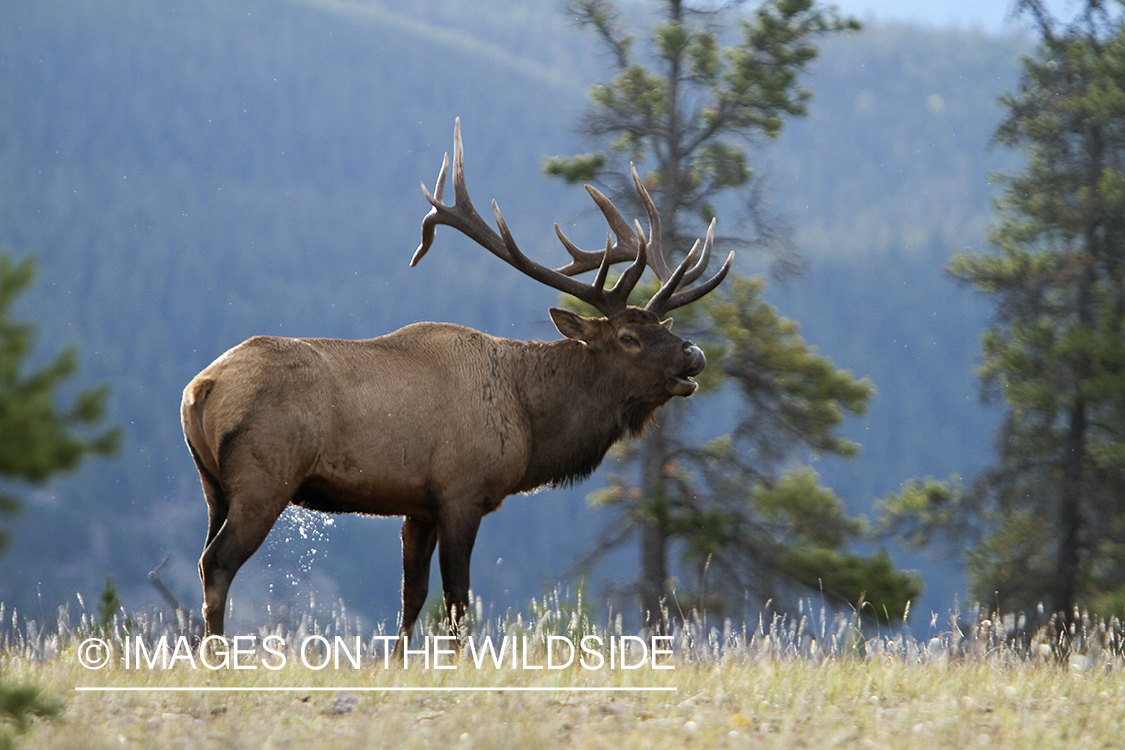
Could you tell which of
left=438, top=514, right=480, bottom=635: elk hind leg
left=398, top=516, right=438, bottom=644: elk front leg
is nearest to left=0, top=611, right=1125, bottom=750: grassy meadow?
left=438, top=514, right=480, bottom=635: elk hind leg

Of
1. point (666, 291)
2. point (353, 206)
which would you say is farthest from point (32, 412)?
point (353, 206)

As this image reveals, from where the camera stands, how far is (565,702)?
4.84 meters

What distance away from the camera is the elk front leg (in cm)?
671

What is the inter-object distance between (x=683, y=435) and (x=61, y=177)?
105387 millimetres

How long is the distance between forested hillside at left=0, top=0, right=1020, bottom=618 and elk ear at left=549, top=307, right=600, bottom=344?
4235 cm

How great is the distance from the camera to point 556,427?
7.00 m

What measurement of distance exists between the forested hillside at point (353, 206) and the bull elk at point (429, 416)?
42348 millimetres

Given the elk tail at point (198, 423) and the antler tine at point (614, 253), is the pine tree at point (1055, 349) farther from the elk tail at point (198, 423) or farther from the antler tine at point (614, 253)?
the elk tail at point (198, 423)

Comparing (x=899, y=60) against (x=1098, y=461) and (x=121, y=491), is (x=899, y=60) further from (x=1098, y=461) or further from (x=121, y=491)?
(x=1098, y=461)

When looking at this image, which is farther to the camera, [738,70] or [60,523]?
[60,523]

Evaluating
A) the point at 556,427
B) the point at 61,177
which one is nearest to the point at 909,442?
the point at 556,427

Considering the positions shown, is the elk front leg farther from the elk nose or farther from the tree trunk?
the tree trunk

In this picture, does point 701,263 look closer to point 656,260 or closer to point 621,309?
point 656,260

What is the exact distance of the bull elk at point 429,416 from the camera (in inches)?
223
